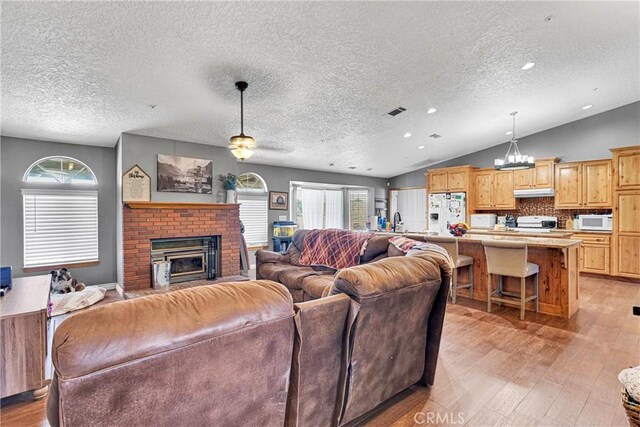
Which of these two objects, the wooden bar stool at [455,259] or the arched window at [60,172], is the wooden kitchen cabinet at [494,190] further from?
the arched window at [60,172]

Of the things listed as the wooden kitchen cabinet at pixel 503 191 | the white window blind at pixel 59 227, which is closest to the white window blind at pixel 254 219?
the white window blind at pixel 59 227

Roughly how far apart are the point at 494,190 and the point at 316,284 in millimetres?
6021

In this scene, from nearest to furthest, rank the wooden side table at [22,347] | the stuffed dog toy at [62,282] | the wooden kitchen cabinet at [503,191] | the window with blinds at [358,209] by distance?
1. the wooden side table at [22,347]
2. the stuffed dog toy at [62,282]
3. the wooden kitchen cabinet at [503,191]
4. the window with blinds at [358,209]

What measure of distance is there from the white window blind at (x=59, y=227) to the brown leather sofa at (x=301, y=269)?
10.1ft

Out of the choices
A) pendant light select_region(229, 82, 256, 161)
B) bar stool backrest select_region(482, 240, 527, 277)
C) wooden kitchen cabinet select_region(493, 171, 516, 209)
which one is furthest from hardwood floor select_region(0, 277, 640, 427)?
wooden kitchen cabinet select_region(493, 171, 516, 209)

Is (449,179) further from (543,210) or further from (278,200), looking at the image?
(278,200)

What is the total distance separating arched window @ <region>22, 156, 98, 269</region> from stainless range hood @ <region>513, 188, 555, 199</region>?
8477 mm

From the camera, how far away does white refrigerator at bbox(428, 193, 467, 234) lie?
24.1 ft

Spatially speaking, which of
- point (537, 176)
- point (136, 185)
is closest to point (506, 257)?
point (537, 176)

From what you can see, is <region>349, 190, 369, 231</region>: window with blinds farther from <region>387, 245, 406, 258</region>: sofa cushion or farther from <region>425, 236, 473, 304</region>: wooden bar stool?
<region>387, 245, 406, 258</region>: sofa cushion

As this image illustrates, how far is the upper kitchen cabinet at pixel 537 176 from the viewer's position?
6.27 m

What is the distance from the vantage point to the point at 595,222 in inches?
221

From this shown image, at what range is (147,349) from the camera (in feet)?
2.98

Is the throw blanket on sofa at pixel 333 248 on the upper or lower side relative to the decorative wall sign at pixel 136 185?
lower
